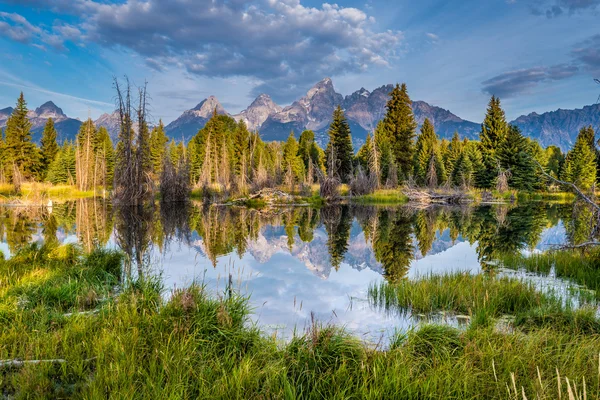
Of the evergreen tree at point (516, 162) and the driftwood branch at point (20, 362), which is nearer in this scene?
the driftwood branch at point (20, 362)

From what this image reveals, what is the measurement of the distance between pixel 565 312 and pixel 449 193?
3568cm

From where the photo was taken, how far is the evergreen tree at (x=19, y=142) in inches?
1918

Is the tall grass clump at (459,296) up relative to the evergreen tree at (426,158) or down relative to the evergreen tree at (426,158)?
down

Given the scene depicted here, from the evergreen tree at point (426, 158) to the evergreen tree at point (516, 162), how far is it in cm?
791

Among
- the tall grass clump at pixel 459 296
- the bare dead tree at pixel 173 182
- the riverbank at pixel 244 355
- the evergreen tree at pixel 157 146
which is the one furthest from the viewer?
the evergreen tree at pixel 157 146

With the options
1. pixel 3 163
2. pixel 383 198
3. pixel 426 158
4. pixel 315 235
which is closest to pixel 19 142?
pixel 3 163

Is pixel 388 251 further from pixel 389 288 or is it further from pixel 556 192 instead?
pixel 556 192

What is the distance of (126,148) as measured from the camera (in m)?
10.7

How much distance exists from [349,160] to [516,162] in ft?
60.1

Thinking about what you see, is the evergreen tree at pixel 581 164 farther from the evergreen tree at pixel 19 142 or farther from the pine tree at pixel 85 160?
the evergreen tree at pixel 19 142

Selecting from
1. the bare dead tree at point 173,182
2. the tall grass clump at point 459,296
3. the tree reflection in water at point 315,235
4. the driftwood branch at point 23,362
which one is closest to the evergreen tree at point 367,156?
the bare dead tree at point 173,182

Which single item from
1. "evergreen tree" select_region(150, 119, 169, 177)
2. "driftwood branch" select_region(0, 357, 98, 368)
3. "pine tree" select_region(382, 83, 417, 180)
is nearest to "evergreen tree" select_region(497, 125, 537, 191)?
"pine tree" select_region(382, 83, 417, 180)

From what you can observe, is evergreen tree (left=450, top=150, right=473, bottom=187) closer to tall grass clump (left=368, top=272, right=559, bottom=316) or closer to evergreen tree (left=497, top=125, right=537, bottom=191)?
evergreen tree (left=497, top=125, right=537, bottom=191)

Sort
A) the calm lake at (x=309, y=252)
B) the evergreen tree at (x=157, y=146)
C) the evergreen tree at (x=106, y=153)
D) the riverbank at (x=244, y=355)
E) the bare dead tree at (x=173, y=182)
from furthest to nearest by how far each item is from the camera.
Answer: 1. the evergreen tree at (x=157, y=146)
2. the evergreen tree at (x=106, y=153)
3. the bare dead tree at (x=173, y=182)
4. the calm lake at (x=309, y=252)
5. the riverbank at (x=244, y=355)
